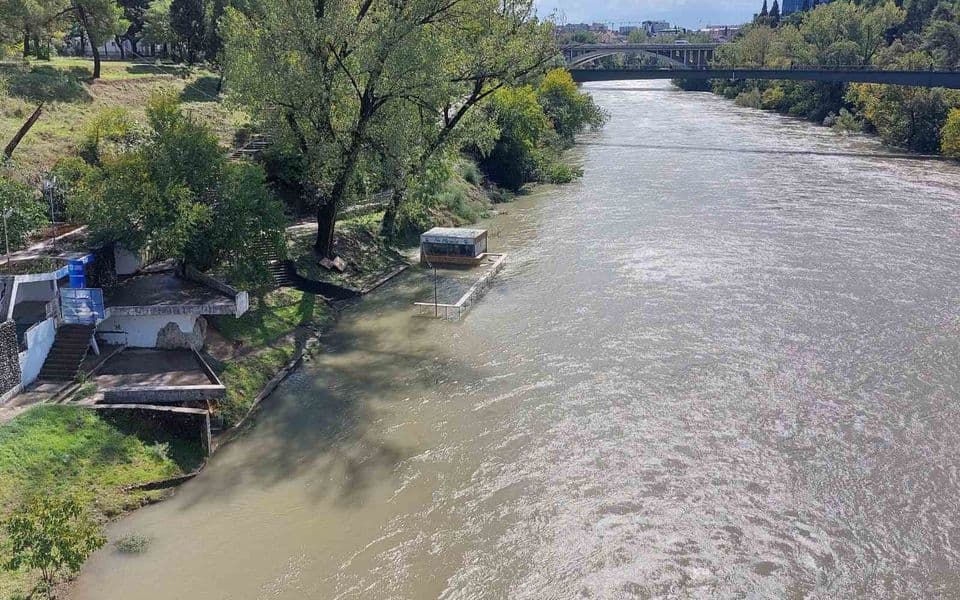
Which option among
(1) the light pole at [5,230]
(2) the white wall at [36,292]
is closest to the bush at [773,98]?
(1) the light pole at [5,230]

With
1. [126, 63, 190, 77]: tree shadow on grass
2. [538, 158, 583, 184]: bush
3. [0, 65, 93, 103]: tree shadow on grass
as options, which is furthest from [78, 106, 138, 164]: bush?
[538, 158, 583, 184]: bush

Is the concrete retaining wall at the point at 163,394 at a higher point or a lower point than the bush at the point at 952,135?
lower

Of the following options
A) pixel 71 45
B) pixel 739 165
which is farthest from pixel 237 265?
pixel 71 45

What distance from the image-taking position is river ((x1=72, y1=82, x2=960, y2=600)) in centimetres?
1545

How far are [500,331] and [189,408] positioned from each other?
1153cm

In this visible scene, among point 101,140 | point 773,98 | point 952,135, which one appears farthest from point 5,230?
point 773,98

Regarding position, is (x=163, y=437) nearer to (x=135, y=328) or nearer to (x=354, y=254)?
(x=135, y=328)

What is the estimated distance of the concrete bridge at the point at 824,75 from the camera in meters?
65.4

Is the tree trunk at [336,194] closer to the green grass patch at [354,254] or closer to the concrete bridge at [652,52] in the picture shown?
the green grass patch at [354,254]

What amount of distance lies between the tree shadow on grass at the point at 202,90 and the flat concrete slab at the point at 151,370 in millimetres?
31330

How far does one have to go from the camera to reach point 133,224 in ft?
76.1

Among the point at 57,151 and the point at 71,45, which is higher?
the point at 71,45

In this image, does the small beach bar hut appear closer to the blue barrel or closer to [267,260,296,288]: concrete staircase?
[267,260,296,288]: concrete staircase

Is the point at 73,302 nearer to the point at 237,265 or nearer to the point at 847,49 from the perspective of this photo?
the point at 237,265
